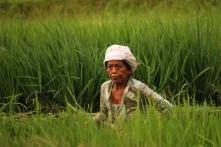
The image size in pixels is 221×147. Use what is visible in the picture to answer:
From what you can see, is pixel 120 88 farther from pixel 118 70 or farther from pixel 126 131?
pixel 126 131

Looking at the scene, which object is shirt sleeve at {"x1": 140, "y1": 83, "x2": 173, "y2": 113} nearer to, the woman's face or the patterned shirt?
the patterned shirt

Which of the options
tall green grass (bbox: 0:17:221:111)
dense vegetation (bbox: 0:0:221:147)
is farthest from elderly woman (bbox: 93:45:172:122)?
tall green grass (bbox: 0:17:221:111)

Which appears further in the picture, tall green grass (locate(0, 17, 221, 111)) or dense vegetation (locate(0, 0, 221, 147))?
tall green grass (locate(0, 17, 221, 111))

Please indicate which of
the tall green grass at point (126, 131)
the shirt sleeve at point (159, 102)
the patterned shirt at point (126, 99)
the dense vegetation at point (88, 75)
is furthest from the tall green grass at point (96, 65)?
the tall green grass at point (126, 131)

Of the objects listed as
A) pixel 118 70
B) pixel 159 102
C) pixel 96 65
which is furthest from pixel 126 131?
pixel 96 65

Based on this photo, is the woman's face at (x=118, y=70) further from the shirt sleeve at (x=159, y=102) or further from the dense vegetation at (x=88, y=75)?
the dense vegetation at (x=88, y=75)

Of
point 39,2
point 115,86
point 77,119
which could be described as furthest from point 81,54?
point 39,2

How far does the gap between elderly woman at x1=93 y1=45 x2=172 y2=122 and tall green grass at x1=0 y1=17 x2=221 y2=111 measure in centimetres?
41

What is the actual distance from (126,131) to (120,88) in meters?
0.84

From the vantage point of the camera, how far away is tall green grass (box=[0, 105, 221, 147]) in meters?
2.08

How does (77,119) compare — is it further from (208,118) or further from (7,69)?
(7,69)

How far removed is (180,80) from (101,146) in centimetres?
169

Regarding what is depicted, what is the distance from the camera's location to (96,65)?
369 cm

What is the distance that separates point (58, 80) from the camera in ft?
12.2
